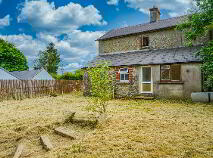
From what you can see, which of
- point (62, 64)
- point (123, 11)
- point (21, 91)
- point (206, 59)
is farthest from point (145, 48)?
point (62, 64)

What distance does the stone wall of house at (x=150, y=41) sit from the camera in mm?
16266

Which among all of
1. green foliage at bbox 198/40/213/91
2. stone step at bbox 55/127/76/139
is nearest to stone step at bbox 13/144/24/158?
stone step at bbox 55/127/76/139

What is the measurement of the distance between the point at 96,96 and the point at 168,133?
9.19 ft

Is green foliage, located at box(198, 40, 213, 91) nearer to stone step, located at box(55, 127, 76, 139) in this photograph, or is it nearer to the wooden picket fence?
stone step, located at box(55, 127, 76, 139)

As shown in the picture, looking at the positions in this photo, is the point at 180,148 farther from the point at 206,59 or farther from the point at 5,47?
the point at 5,47

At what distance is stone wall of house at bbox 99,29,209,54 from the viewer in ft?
53.4

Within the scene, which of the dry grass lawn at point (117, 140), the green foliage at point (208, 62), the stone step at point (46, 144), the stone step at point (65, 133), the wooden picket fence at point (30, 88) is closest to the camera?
the dry grass lawn at point (117, 140)

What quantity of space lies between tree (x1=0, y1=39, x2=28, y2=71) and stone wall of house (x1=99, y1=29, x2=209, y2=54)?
102ft

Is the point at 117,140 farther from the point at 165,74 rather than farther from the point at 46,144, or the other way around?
the point at 165,74

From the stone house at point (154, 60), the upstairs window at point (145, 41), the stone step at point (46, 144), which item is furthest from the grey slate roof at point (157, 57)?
the stone step at point (46, 144)

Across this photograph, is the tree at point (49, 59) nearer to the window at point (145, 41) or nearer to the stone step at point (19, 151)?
the window at point (145, 41)

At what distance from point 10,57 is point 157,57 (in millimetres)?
39627

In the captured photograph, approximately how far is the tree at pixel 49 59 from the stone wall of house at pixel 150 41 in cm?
3584

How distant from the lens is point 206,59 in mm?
11898
